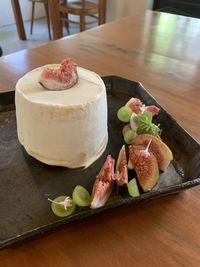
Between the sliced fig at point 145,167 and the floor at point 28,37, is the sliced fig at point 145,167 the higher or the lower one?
the higher one

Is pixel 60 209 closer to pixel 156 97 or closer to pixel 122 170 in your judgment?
pixel 122 170

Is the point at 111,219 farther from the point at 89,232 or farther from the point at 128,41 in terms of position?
the point at 128,41

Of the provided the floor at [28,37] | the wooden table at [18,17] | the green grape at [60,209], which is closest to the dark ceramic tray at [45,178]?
the green grape at [60,209]

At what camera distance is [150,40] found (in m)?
1.85

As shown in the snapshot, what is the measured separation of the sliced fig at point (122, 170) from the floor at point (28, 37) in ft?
11.1

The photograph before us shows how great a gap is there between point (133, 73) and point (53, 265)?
1104mm

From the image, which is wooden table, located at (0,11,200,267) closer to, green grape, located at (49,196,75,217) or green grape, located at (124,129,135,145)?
green grape, located at (49,196,75,217)

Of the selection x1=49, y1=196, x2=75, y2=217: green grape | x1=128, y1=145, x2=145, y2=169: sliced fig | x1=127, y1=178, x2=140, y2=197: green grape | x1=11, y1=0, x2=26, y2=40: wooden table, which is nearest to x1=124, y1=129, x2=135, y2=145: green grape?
x1=128, y1=145, x2=145, y2=169: sliced fig

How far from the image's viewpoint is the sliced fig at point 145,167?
0.80 meters

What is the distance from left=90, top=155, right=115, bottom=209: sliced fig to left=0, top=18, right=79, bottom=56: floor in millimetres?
3431

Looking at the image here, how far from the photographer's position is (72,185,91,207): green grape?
2.42ft

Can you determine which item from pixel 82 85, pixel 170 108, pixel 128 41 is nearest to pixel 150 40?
pixel 128 41

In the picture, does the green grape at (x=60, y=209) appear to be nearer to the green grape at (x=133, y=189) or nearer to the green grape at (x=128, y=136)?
the green grape at (x=133, y=189)

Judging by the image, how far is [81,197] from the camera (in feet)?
2.45
